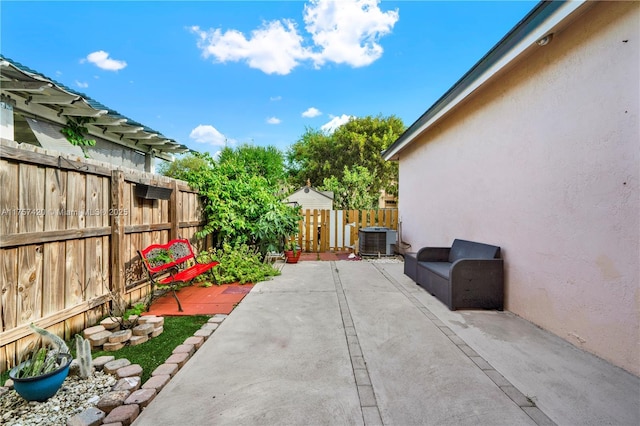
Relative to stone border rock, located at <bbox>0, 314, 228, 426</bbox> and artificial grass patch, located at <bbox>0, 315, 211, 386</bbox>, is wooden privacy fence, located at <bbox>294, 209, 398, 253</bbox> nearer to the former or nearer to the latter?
artificial grass patch, located at <bbox>0, 315, 211, 386</bbox>

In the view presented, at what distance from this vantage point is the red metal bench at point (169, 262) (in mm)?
3492

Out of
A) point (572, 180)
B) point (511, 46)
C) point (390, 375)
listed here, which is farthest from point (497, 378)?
point (511, 46)

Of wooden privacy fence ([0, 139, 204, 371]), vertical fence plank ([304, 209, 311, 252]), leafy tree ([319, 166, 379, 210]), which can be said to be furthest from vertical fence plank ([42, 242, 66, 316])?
leafy tree ([319, 166, 379, 210])

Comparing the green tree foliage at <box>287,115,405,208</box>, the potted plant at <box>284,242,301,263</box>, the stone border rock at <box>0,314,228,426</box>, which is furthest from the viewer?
the green tree foliage at <box>287,115,405,208</box>

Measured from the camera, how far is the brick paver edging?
1.55 meters

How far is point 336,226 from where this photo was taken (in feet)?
29.3

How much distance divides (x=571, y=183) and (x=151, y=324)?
4285mm

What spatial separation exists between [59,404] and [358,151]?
21.8 m

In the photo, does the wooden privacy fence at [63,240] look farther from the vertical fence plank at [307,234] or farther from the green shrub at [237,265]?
the vertical fence plank at [307,234]

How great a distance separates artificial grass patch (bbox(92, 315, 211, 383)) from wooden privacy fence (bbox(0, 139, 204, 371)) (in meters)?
0.59

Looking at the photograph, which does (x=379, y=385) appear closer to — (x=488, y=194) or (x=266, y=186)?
(x=488, y=194)

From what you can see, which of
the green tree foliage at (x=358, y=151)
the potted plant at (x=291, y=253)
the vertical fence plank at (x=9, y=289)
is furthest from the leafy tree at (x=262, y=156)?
the vertical fence plank at (x=9, y=289)

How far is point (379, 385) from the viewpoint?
1942 millimetres

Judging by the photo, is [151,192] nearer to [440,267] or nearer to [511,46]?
[440,267]
